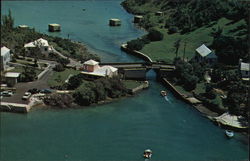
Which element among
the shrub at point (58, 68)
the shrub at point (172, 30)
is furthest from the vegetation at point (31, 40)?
the shrub at point (172, 30)

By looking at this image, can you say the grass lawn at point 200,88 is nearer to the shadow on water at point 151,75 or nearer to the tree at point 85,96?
the shadow on water at point 151,75

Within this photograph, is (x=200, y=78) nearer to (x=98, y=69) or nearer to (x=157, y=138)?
(x=98, y=69)

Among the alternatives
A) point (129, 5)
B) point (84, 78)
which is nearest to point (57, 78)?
point (84, 78)

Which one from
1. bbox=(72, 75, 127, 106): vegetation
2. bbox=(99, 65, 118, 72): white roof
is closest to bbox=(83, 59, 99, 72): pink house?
bbox=(99, 65, 118, 72): white roof

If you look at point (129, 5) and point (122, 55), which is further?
point (129, 5)

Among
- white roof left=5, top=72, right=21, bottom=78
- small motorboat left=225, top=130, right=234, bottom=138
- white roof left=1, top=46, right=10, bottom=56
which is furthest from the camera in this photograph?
white roof left=1, top=46, right=10, bottom=56

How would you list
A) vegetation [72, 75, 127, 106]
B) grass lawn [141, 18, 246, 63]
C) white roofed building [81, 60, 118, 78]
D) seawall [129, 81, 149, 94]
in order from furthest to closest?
grass lawn [141, 18, 246, 63] < white roofed building [81, 60, 118, 78] < seawall [129, 81, 149, 94] < vegetation [72, 75, 127, 106]

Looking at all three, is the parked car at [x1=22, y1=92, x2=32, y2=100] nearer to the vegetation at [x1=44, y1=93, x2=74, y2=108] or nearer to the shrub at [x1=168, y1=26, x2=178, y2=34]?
the vegetation at [x1=44, y1=93, x2=74, y2=108]
